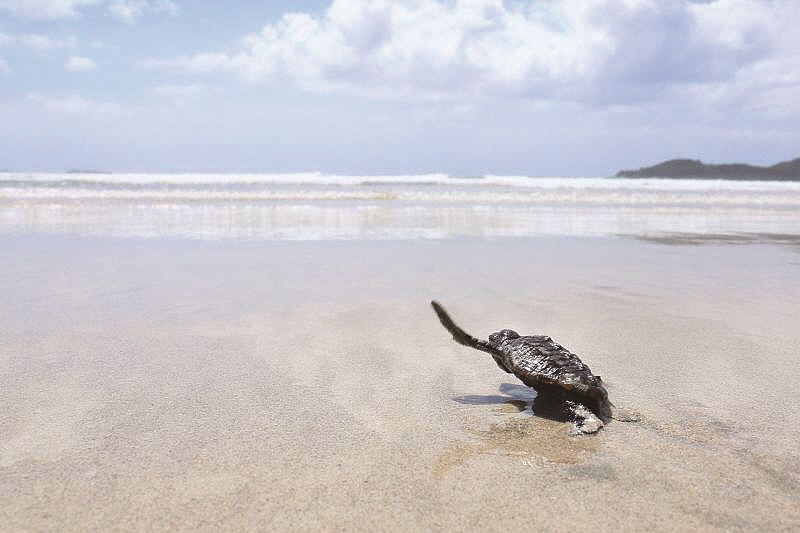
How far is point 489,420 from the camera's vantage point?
9.70ft

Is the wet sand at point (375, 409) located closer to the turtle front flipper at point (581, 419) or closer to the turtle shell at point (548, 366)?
the turtle front flipper at point (581, 419)

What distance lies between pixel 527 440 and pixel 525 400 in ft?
1.69

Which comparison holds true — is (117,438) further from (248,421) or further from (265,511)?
(265,511)

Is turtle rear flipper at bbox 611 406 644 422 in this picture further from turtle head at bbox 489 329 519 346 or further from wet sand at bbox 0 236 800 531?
turtle head at bbox 489 329 519 346

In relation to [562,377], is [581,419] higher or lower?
lower

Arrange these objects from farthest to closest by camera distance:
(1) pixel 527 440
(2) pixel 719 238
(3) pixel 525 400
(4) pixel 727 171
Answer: (4) pixel 727 171 → (2) pixel 719 238 → (3) pixel 525 400 → (1) pixel 527 440

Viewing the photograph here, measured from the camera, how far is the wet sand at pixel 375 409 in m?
2.18

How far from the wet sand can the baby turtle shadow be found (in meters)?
0.02

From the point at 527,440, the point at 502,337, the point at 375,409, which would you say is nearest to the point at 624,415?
the point at 527,440

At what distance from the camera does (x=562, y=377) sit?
9.45ft

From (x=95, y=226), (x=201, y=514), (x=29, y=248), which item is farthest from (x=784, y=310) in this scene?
(x=95, y=226)

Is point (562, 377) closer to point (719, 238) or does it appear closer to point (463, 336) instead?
point (463, 336)

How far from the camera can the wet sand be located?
7.16ft

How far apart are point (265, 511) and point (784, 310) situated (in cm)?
493
